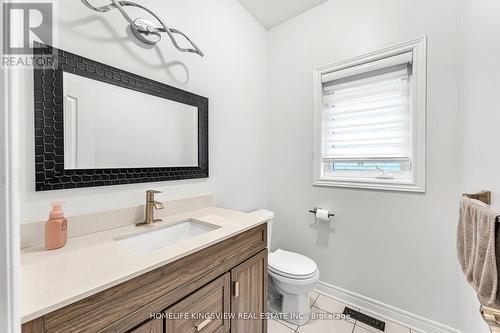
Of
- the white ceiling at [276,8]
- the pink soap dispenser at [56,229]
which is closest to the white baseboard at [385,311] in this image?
the pink soap dispenser at [56,229]

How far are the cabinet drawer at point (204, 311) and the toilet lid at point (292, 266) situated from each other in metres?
0.62

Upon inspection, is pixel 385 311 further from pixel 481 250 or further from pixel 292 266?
pixel 481 250

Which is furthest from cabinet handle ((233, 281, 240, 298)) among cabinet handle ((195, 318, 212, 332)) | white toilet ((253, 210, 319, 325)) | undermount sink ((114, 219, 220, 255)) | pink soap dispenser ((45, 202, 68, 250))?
pink soap dispenser ((45, 202, 68, 250))

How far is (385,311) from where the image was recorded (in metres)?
1.64

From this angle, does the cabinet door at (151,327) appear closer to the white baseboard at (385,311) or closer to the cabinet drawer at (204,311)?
the cabinet drawer at (204,311)

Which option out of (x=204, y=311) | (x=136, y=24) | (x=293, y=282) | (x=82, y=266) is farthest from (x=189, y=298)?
(x=136, y=24)

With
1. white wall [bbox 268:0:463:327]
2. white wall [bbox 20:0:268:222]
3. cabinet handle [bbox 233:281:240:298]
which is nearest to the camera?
white wall [bbox 20:0:268:222]

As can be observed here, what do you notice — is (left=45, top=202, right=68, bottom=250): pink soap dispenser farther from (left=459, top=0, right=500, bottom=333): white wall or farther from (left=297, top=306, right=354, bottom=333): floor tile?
(left=459, top=0, right=500, bottom=333): white wall

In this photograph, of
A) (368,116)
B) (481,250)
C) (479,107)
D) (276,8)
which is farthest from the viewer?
(276,8)

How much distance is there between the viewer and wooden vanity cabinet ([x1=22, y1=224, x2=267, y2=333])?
0.59 meters

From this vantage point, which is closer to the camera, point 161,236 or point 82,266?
point 82,266

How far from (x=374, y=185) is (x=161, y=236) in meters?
Answer: 1.57

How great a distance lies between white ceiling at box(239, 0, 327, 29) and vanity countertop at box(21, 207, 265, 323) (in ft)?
6.58

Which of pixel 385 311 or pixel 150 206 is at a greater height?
pixel 150 206
